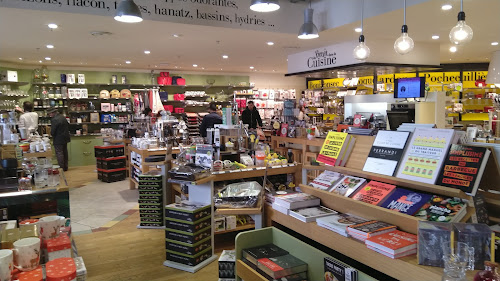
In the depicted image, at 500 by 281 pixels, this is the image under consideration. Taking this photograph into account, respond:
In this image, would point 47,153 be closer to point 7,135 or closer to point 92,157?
point 7,135

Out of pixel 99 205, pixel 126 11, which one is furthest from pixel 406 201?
pixel 99 205

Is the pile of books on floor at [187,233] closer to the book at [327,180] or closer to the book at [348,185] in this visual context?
the book at [327,180]

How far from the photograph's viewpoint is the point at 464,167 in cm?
205

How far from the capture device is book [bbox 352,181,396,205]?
2.35 m

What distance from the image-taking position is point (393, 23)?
592cm

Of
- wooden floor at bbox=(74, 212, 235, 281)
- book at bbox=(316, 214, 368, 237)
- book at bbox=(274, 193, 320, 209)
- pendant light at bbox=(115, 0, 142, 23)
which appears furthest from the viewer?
pendant light at bbox=(115, 0, 142, 23)

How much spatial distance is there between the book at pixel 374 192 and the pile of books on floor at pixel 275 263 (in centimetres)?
58

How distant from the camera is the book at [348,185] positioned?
2.58 meters

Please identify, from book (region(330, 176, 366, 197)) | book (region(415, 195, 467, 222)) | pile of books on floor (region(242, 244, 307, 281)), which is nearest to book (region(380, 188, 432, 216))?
book (region(415, 195, 467, 222))

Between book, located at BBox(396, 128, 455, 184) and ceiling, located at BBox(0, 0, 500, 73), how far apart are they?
3.14 metres

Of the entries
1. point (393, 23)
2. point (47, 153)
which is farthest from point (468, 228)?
point (47, 153)

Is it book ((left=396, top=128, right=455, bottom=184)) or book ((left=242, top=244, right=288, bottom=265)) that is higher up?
book ((left=396, top=128, right=455, bottom=184))

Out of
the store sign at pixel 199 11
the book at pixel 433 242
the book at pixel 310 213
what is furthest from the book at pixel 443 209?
the store sign at pixel 199 11

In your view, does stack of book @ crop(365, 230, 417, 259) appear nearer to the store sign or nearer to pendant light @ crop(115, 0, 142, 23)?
pendant light @ crop(115, 0, 142, 23)
